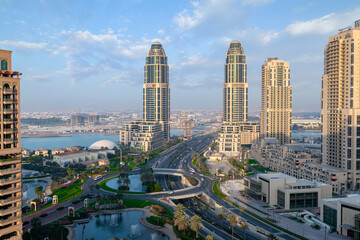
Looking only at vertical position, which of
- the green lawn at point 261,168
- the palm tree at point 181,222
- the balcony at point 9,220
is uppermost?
the balcony at point 9,220

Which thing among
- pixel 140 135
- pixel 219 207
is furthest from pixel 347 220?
pixel 140 135

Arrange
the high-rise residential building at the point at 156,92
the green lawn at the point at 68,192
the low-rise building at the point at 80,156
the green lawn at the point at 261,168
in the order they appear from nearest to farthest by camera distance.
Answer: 1. the green lawn at the point at 68,192
2. the green lawn at the point at 261,168
3. the low-rise building at the point at 80,156
4. the high-rise residential building at the point at 156,92

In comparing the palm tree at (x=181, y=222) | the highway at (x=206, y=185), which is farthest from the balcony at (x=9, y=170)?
the highway at (x=206, y=185)

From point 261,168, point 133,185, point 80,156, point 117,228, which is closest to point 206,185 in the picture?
point 133,185

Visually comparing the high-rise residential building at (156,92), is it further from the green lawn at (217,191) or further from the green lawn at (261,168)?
the green lawn at (217,191)

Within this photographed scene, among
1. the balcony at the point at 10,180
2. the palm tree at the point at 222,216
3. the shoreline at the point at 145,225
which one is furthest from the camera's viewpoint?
the palm tree at the point at 222,216

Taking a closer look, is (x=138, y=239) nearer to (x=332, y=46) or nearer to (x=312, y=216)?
(x=312, y=216)
